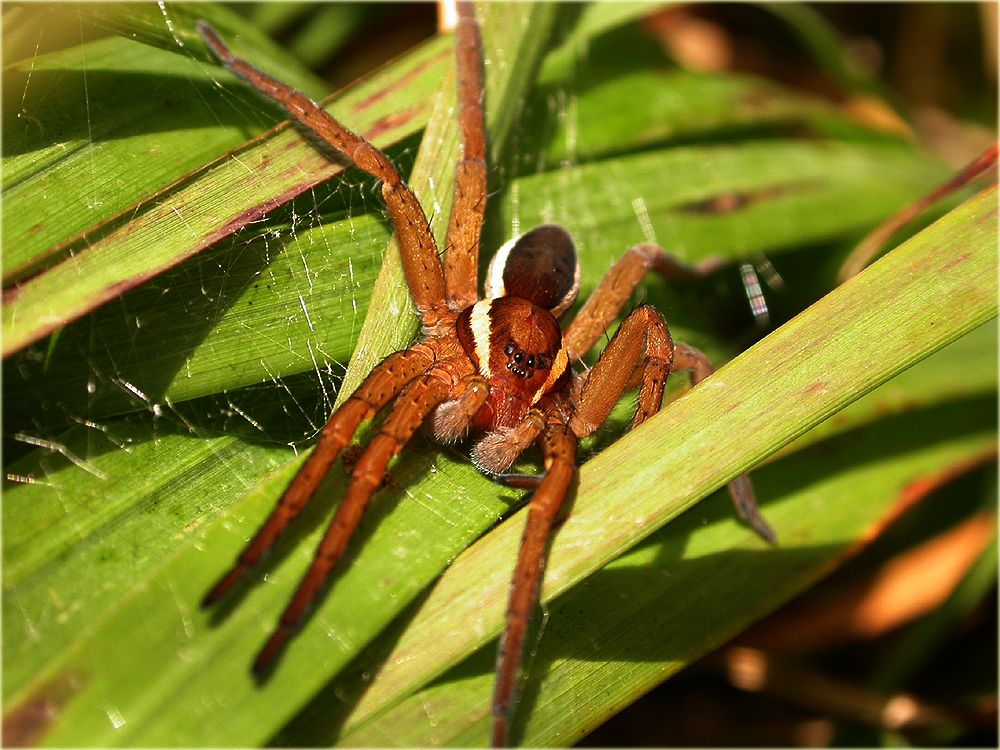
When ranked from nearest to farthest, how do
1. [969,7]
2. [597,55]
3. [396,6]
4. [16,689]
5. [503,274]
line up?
[16,689] → [503,274] → [597,55] → [396,6] → [969,7]

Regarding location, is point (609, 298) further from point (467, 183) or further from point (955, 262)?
point (955, 262)

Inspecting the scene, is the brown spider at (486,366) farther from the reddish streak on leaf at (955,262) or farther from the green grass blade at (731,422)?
the reddish streak on leaf at (955,262)

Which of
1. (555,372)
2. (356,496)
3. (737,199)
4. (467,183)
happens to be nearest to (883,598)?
(737,199)

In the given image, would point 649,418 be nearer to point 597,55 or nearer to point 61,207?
point 61,207

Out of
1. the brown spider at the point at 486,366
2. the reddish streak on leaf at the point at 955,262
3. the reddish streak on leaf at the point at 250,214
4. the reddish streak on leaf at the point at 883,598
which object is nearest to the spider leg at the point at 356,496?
the brown spider at the point at 486,366

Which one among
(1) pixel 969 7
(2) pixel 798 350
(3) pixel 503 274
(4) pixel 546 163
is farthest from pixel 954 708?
(1) pixel 969 7

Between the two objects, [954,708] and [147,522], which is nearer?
[147,522]
